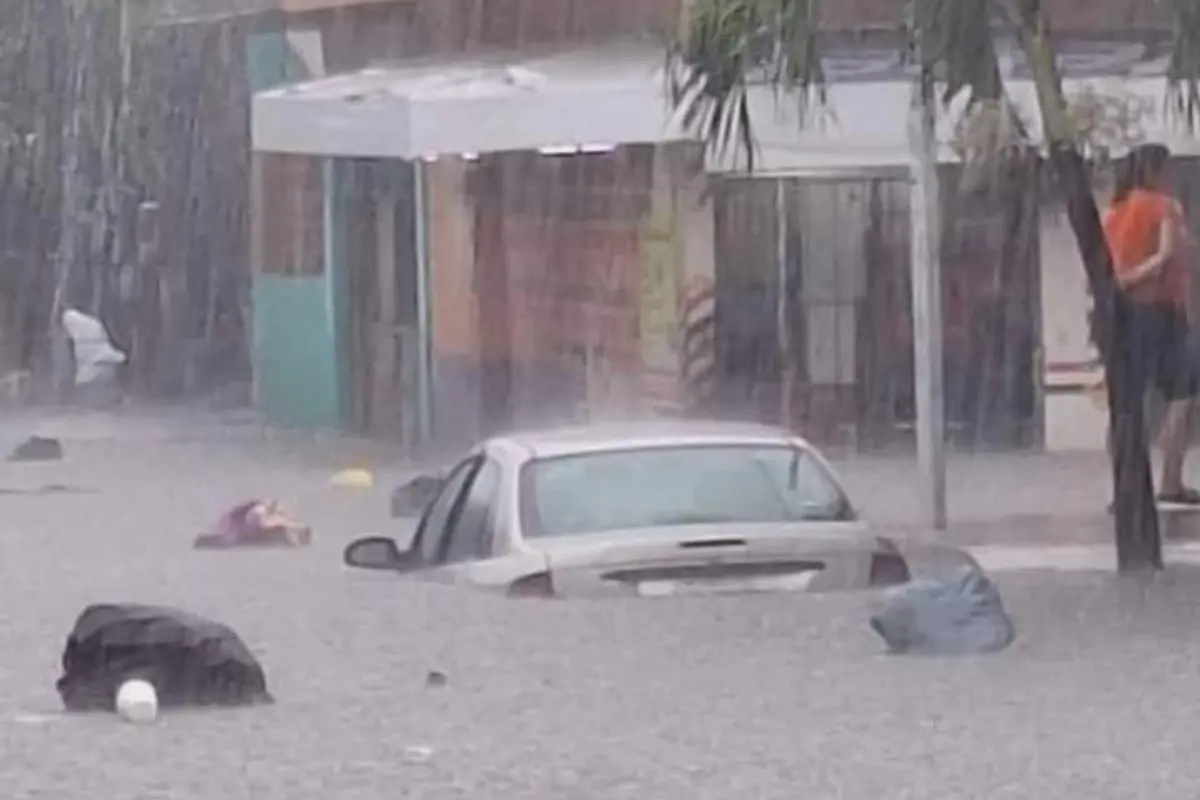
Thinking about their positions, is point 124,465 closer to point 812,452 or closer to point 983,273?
point 983,273

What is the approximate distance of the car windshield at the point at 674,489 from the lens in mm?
13375

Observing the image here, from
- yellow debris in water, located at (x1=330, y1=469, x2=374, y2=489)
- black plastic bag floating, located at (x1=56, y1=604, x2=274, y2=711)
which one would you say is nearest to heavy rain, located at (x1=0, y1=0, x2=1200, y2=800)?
black plastic bag floating, located at (x1=56, y1=604, x2=274, y2=711)

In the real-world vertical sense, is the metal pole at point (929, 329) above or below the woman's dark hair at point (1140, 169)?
below

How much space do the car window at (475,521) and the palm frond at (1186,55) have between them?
312cm

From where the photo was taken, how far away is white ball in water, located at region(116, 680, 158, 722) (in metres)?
11.4

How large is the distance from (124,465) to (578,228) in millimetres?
4272

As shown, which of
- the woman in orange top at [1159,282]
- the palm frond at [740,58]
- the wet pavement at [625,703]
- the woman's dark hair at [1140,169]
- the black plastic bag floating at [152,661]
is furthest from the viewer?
the woman's dark hair at [1140,169]

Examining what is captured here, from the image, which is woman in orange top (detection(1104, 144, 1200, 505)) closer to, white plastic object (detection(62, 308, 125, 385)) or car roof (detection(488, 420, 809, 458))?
car roof (detection(488, 420, 809, 458))

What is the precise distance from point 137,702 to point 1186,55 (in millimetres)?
4751

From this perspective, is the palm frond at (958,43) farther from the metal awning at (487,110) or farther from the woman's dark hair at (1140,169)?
the metal awning at (487,110)

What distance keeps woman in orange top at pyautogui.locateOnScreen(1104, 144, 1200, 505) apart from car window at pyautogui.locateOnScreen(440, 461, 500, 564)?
3.92m

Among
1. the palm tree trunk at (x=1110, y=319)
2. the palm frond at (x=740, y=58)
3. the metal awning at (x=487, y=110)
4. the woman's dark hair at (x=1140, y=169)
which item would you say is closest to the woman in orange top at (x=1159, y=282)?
the woman's dark hair at (x=1140, y=169)

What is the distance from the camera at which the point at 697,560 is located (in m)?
13.0

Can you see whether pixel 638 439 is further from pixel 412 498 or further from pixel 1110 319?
pixel 412 498
